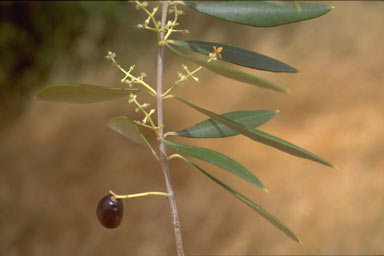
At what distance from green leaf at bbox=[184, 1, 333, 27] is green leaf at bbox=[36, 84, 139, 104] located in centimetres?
12

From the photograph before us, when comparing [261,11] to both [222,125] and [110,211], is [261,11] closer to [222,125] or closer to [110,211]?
[222,125]

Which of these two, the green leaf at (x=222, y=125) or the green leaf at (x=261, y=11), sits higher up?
the green leaf at (x=261, y=11)

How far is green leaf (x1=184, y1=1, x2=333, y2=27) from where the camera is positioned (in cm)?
45

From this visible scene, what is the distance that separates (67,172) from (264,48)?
37.3 inches

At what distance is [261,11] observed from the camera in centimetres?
47

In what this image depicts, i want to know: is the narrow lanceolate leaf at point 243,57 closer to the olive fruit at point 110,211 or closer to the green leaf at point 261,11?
the green leaf at point 261,11

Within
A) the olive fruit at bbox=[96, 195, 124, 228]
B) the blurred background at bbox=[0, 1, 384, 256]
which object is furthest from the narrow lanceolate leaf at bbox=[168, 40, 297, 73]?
the blurred background at bbox=[0, 1, 384, 256]

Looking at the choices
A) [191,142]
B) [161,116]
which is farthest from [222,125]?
[191,142]

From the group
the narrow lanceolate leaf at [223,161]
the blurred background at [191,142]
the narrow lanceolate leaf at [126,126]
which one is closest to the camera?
the narrow lanceolate leaf at [223,161]

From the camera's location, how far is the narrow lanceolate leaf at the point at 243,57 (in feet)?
1.58

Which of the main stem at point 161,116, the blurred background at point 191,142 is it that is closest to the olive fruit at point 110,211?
the main stem at point 161,116

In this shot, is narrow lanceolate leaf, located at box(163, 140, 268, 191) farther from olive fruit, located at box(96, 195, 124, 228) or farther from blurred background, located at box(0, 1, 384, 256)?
blurred background, located at box(0, 1, 384, 256)

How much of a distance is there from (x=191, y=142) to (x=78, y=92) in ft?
4.54

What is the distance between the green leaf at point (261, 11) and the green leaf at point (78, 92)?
0.12 metres
